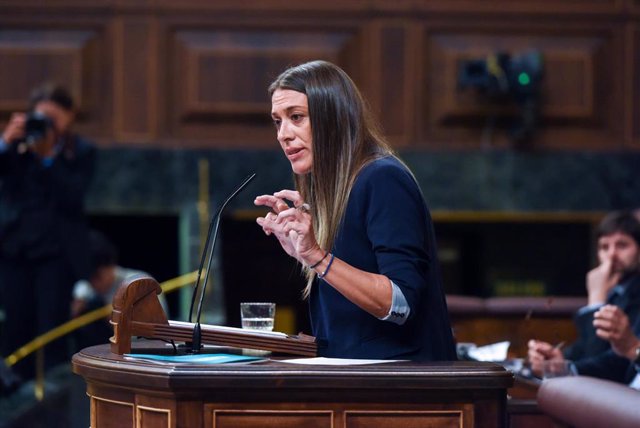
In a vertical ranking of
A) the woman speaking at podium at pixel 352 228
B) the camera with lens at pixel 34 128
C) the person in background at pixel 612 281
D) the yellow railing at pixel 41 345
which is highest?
the camera with lens at pixel 34 128

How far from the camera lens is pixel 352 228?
2518mm

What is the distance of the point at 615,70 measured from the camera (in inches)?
288

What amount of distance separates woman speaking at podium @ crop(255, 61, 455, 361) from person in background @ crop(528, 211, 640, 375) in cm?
197

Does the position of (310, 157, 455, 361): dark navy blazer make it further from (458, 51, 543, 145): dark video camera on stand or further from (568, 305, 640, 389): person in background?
(458, 51, 543, 145): dark video camera on stand

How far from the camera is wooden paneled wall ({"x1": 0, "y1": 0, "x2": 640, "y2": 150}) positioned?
7.16 metres

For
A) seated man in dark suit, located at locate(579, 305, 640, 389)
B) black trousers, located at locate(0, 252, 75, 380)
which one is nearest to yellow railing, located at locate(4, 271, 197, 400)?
black trousers, located at locate(0, 252, 75, 380)

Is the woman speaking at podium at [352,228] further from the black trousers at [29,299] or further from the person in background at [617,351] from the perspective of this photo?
the black trousers at [29,299]

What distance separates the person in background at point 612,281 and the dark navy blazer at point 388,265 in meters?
1.96

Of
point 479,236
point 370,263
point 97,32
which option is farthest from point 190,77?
point 370,263

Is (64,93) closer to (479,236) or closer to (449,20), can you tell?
(449,20)

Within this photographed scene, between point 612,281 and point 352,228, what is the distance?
2.53 m

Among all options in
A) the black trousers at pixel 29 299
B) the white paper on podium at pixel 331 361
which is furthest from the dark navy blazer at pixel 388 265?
the black trousers at pixel 29 299

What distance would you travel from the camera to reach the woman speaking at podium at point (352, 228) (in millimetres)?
2359

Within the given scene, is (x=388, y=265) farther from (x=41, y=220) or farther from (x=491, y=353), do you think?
(x=41, y=220)
